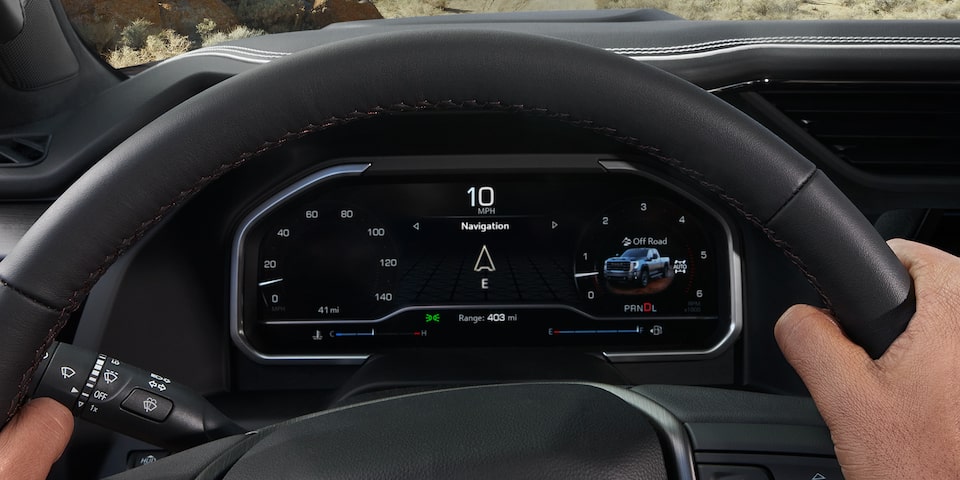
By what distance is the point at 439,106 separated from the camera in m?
0.92

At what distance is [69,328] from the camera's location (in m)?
1.95

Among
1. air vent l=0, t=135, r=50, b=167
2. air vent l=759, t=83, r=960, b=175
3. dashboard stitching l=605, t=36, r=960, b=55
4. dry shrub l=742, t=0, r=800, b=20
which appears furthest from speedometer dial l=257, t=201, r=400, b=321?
dry shrub l=742, t=0, r=800, b=20

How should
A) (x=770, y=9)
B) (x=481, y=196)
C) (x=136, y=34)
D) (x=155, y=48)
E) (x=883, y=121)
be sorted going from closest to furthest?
(x=883, y=121) < (x=481, y=196) < (x=770, y=9) < (x=155, y=48) < (x=136, y=34)

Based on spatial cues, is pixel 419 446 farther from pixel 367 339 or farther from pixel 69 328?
pixel 367 339

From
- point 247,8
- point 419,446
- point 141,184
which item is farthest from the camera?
point 247,8

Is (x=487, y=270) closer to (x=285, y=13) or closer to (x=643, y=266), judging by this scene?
(x=643, y=266)

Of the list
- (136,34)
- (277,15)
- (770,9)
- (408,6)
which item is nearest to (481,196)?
(408,6)

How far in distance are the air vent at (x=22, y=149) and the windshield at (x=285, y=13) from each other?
16.5 inches

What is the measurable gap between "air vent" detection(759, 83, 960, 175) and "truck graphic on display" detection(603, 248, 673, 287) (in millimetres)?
565

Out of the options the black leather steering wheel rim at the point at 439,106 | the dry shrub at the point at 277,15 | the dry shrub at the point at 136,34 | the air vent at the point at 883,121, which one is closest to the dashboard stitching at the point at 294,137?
the black leather steering wheel rim at the point at 439,106

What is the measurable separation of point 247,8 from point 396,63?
2.82 m

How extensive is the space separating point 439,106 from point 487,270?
5.03ft

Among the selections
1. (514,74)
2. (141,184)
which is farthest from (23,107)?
(514,74)

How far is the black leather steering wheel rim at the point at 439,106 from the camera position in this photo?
0.81 metres
